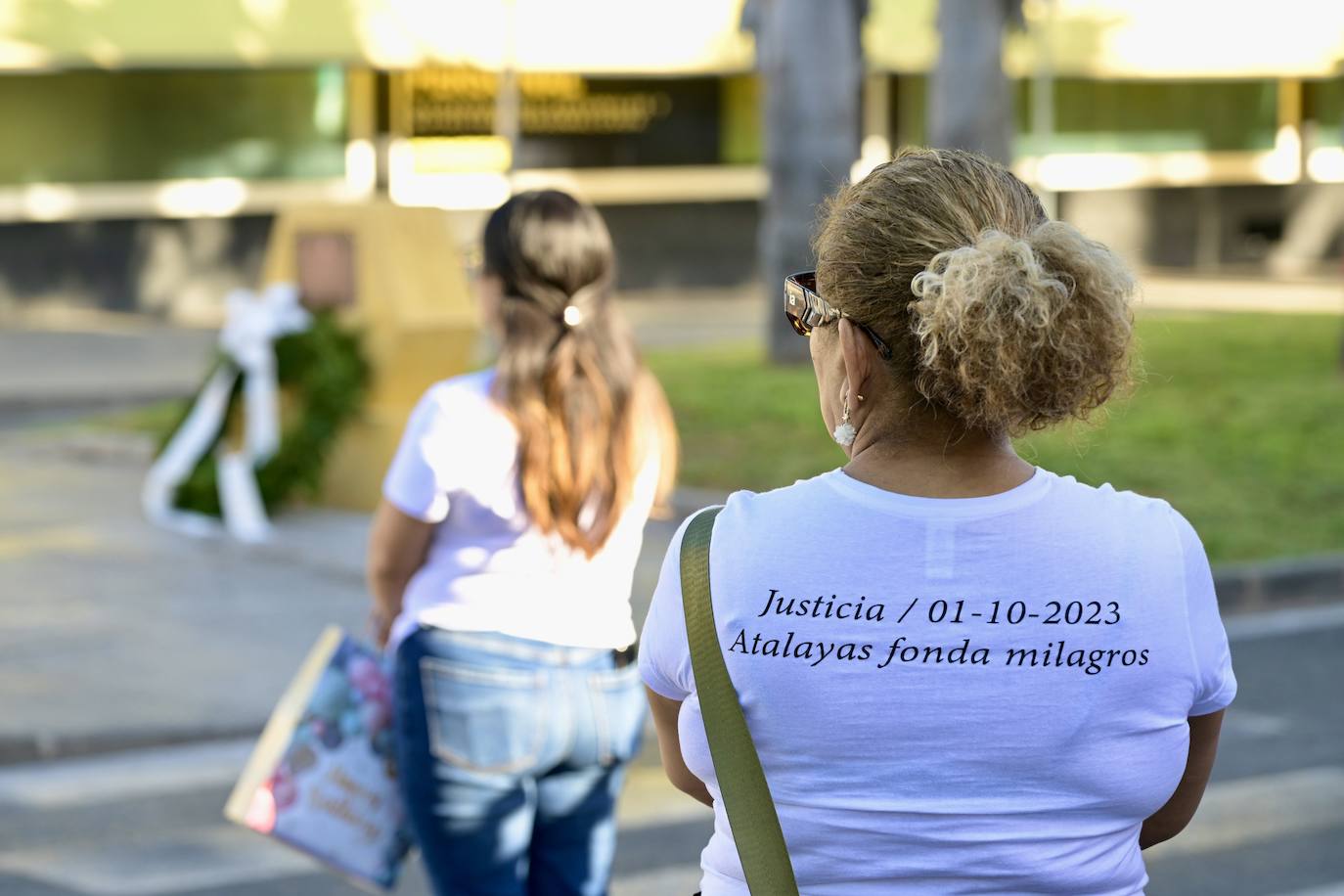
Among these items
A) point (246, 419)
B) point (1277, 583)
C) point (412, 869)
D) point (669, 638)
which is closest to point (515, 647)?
point (669, 638)

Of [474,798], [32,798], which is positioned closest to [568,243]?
[474,798]

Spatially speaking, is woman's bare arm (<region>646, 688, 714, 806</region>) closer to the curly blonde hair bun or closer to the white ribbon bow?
the curly blonde hair bun

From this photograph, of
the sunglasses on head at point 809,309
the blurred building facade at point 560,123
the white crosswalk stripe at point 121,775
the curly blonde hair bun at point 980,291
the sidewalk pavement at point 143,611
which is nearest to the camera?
the curly blonde hair bun at point 980,291

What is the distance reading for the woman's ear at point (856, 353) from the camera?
1.98 meters

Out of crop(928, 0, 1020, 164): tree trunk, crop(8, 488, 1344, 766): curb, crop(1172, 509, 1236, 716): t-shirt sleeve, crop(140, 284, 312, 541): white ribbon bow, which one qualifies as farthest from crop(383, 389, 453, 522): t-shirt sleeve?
crop(928, 0, 1020, 164): tree trunk

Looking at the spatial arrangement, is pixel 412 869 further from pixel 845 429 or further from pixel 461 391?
pixel 845 429

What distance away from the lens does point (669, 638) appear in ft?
6.62

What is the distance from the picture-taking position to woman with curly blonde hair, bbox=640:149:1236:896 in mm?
1926

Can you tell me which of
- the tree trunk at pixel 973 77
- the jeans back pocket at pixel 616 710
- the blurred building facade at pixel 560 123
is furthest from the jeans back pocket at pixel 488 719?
the blurred building facade at pixel 560 123

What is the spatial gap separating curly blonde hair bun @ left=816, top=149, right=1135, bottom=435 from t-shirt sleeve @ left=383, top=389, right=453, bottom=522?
1.49 m

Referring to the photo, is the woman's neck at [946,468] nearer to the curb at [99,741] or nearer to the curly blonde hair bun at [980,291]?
the curly blonde hair bun at [980,291]

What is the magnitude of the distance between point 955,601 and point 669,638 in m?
0.30

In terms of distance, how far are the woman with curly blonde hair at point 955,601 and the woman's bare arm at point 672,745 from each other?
118 mm

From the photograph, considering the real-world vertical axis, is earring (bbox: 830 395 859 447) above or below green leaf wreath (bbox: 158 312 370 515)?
above
